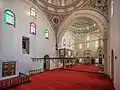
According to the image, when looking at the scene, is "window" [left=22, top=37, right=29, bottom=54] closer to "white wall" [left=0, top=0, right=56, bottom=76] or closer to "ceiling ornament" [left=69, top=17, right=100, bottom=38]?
"white wall" [left=0, top=0, right=56, bottom=76]

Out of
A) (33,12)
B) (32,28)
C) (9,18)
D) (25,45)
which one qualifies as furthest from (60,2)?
(9,18)

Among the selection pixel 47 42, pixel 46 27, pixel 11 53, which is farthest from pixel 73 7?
pixel 11 53

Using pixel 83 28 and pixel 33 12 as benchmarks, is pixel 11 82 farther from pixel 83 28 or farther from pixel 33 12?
pixel 83 28

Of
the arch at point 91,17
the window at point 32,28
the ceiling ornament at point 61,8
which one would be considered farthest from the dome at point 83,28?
the window at point 32,28

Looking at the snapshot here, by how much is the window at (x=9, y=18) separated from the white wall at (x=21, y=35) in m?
0.26

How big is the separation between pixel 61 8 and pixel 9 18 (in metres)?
7.29

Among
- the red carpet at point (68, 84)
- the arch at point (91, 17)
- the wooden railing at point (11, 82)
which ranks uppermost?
the arch at point (91, 17)

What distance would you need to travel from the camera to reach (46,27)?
14.3 m

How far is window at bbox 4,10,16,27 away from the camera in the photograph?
29.5 ft

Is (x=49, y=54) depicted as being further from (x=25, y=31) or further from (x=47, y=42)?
(x=25, y=31)

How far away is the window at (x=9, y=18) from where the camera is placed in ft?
29.5

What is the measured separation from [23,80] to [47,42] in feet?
22.2

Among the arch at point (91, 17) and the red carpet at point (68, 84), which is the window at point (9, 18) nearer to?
the red carpet at point (68, 84)

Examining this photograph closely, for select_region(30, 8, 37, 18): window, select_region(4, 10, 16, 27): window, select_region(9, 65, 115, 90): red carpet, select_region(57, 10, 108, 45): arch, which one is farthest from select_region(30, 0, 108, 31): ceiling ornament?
select_region(9, 65, 115, 90): red carpet
